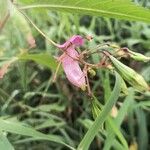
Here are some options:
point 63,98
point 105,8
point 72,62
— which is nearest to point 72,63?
point 72,62

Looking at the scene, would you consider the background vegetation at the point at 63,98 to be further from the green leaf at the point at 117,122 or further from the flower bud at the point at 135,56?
the flower bud at the point at 135,56

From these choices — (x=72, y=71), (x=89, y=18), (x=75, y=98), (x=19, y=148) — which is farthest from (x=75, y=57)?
(x=89, y=18)

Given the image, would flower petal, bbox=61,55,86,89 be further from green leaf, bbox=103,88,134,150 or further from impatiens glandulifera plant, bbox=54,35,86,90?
green leaf, bbox=103,88,134,150

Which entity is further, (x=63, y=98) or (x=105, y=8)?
(x=63, y=98)

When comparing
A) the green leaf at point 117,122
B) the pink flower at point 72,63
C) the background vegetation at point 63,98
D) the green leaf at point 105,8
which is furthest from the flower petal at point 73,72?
the background vegetation at point 63,98

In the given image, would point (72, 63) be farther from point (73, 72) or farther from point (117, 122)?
point (117, 122)

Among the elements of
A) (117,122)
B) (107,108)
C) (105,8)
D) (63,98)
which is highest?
(105,8)
